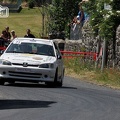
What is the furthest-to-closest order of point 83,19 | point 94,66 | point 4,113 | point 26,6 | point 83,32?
point 26,6 → point 83,19 → point 83,32 → point 94,66 → point 4,113

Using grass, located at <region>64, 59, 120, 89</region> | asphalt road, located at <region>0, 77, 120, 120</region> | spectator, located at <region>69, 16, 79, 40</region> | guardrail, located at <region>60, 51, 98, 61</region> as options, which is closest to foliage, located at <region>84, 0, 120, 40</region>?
guardrail, located at <region>60, 51, 98, 61</region>

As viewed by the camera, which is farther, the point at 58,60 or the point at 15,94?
the point at 58,60

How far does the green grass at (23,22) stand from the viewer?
6121 cm

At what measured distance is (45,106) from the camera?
1553 centimetres

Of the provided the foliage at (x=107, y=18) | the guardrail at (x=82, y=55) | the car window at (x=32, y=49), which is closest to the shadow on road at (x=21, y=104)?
the car window at (x=32, y=49)

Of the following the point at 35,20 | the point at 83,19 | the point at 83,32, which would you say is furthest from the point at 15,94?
the point at 35,20

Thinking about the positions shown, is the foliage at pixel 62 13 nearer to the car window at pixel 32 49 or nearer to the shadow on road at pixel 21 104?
the car window at pixel 32 49

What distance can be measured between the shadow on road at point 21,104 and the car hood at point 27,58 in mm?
5058

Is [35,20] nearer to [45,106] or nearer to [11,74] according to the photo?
[11,74]

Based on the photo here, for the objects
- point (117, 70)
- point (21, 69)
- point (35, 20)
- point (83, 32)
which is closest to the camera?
point (21, 69)

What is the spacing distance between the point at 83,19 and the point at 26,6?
41099 mm

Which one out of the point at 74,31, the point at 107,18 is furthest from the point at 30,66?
the point at 74,31

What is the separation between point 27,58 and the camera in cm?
2175

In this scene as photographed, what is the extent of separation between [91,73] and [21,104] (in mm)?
12233
